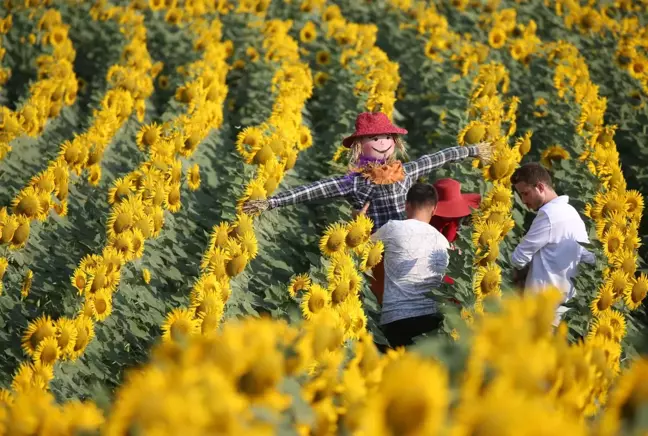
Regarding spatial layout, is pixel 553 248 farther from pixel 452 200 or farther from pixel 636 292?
pixel 452 200

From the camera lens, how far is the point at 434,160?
5.52 meters

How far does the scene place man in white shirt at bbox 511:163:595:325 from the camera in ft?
15.5

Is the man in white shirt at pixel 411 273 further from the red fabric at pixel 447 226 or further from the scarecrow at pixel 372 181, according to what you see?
the red fabric at pixel 447 226

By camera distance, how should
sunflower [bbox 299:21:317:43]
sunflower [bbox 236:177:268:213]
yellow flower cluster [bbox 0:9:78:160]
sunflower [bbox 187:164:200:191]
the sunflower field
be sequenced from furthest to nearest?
1. sunflower [bbox 299:21:317:43]
2. yellow flower cluster [bbox 0:9:78:160]
3. sunflower [bbox 187:164:200:191]
4. sunflower [bbox 236:177:268:213]
5. the sunflower field

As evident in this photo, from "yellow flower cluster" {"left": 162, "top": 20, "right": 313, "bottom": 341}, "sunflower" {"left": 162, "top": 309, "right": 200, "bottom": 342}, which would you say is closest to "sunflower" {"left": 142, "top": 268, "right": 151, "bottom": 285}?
"yellow flower cluster" {"left": 162, "top": 20, "right": 313, "bottom": 341}

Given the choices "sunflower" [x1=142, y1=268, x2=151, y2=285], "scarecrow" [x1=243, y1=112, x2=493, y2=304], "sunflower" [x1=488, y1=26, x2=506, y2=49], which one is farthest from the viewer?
"sunflower" [x1=488, y1=26, x2=506, y2=49]

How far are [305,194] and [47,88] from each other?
131 inches

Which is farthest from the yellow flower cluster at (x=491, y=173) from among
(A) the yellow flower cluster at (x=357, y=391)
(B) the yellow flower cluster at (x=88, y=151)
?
(B) the yellow flower cluster at (x=88, y=151)

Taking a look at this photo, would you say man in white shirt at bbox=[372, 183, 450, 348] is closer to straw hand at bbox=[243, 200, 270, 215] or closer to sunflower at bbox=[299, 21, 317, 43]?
straw hand at bbox=[243, 200, 270, 215]

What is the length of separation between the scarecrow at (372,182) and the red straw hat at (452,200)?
0.15 metres

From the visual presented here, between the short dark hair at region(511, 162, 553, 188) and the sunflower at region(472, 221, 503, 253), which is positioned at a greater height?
the short dark hair at region(511, 162, 553, 188)

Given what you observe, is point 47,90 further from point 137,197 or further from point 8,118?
point 137,197

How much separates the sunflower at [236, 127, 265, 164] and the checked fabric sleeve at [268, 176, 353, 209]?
23.7 inches

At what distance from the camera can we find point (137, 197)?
5438 millimetres
